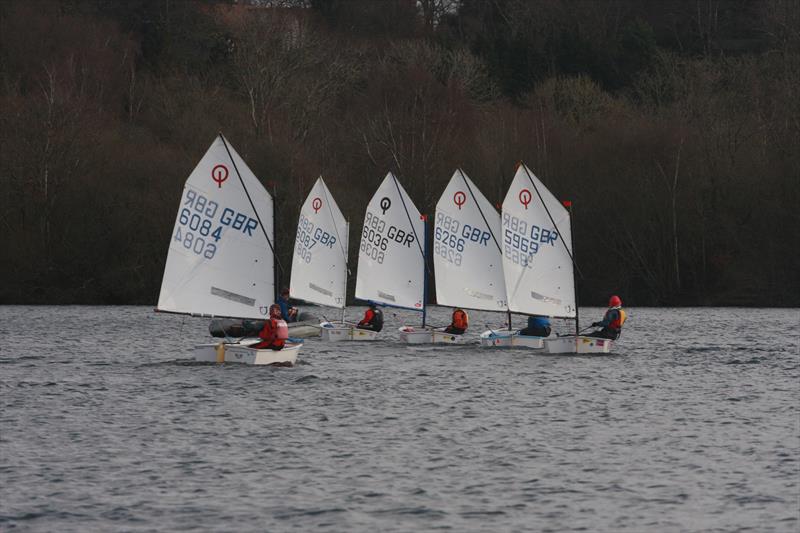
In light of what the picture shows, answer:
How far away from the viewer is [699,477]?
22609 millimetres

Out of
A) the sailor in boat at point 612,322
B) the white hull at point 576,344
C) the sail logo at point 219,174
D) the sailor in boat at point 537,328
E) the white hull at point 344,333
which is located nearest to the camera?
the sail logo at point 219,174

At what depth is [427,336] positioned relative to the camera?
152 feet

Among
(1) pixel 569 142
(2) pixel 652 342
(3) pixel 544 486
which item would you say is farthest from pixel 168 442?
(1) pixel 569 142

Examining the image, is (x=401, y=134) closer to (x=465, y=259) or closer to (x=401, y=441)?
(x=465, y=259)

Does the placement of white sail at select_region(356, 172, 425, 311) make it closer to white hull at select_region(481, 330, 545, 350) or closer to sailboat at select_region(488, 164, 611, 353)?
Result: white hull at select_region(481, 330, 545, 350)

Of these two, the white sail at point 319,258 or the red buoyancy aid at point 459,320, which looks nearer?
the red buoyancy aid at point 459,320

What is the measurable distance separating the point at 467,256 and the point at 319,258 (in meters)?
6.28

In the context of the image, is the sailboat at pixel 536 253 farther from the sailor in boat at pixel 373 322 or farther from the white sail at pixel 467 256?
the sailor in boat at pixel 373 322

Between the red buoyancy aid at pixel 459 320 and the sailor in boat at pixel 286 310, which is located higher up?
the sailor in boat at pixel 286 310

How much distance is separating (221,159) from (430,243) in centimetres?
4243

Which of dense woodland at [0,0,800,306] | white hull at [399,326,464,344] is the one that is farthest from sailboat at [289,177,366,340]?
dense woodland at [0,0,800,306]

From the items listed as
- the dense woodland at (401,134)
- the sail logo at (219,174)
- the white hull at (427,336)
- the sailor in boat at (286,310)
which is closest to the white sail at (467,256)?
the white hull at (427,336)

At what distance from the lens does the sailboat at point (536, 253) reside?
42.6m

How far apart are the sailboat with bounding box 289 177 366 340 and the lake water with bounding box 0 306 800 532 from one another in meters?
5.35
